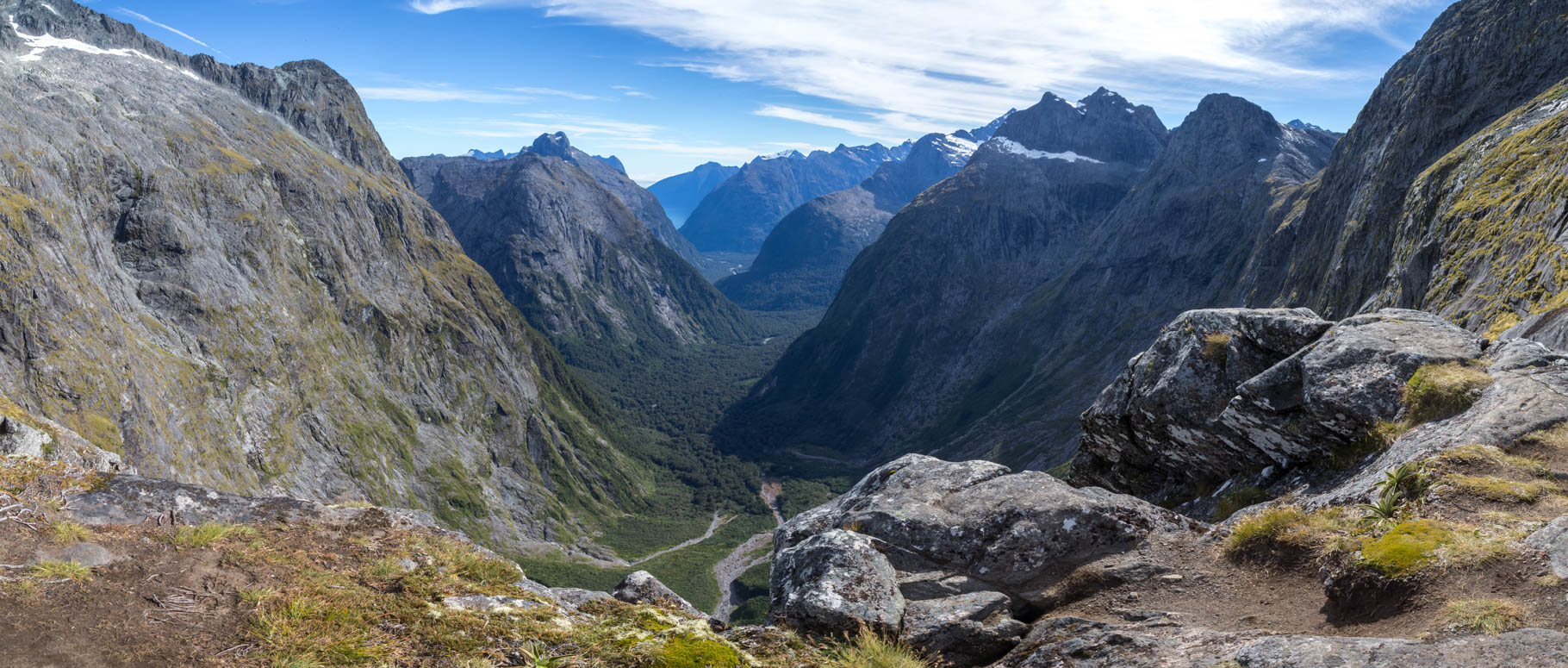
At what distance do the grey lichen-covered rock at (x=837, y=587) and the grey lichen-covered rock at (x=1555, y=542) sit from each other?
1100 cm

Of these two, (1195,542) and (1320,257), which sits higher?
(1320,257)

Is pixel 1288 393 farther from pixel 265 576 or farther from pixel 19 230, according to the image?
pixel 19 230

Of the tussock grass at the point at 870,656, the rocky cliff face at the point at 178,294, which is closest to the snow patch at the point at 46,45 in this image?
the rocky cliff face at the point at 178,294

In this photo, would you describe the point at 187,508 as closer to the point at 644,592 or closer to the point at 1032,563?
the point at 644,592

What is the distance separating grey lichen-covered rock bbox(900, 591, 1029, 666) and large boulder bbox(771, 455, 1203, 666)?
0.02 meters

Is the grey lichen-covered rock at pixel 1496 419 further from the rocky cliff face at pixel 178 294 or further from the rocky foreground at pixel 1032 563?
the rocky cliff face at pixel 178 294

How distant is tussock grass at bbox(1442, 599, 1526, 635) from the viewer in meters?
9.45

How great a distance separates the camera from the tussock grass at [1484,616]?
9.45m

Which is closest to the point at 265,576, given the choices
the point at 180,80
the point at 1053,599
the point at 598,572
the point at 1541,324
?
the point at 1053,599

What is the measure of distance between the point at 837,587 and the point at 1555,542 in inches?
497

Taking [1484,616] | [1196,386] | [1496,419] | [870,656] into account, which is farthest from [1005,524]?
[1496,419]

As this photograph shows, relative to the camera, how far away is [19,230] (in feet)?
347

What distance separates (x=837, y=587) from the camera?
15.5m

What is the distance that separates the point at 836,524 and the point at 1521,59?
116296mm
